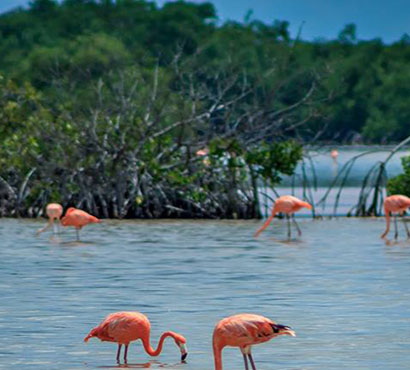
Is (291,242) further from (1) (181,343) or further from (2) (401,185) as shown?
(1) (181,343)

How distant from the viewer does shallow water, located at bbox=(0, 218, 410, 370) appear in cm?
926

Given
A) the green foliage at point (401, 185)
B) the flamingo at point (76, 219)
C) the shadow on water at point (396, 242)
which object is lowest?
the shadow on water at point (396, 242)

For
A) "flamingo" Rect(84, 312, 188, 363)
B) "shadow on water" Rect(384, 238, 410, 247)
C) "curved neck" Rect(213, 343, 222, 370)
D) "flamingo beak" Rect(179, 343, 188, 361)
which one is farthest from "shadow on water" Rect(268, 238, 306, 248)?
"curved neck" Rect(213, 343, 222, 370)

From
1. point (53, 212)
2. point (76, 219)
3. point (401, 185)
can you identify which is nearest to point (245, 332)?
point (76, 219)

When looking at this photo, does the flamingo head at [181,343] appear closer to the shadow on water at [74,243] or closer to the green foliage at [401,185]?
the shadow on water at [74,243]

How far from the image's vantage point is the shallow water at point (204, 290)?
30.4 ft

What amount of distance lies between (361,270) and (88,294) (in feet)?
11.3

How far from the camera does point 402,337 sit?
9.83 meters

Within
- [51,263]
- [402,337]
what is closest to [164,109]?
[51,263]

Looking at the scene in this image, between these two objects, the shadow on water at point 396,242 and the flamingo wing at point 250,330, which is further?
the shadow on water at point 396,242

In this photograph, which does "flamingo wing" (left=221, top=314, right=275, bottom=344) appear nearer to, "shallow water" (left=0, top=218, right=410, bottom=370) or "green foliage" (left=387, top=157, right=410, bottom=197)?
"shallow water" (left=0, top=218, right=410, bottom=370)

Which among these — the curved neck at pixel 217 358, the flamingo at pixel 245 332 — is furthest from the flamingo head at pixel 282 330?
the curved neck at pixel 217 358

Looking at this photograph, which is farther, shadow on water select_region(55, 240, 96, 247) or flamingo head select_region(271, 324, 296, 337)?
shadow on water select_region(55, 240, 96, 247)

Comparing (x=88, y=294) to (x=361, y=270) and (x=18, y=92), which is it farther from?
(x=18, y=92)
